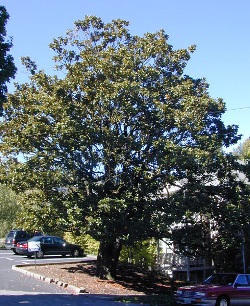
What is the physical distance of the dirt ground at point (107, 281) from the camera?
58.3ft

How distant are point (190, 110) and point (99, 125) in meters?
3.78

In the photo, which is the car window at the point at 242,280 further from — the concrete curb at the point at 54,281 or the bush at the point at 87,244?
the bush at the point at 87,244

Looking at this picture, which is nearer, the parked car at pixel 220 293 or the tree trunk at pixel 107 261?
the parked car at pixel 220 293

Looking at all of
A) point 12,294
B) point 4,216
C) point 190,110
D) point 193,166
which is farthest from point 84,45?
point 4,216

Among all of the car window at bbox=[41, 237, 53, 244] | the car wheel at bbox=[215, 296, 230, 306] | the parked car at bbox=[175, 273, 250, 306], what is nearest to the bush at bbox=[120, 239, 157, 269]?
the car window at bbox=[41, 237, 53, 244]

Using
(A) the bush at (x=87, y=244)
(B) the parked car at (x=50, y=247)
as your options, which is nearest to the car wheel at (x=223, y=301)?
(A) the bush at (x=87, y=244)

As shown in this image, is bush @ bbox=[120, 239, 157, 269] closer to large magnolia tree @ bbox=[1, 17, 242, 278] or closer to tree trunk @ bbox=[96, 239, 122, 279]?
tree trunk @ bbox=[96, 239, 122, 279]

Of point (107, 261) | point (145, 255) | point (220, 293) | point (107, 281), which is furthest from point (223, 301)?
point (145, 255)

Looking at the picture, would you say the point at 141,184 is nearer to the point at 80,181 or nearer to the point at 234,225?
the point at 80,181

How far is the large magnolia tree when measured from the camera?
1578 centimetres

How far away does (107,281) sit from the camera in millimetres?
19312

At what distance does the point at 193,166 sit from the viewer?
15734mm

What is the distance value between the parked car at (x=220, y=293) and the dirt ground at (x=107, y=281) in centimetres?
342

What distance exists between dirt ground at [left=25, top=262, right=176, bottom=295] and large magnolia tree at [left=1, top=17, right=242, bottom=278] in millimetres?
2421
